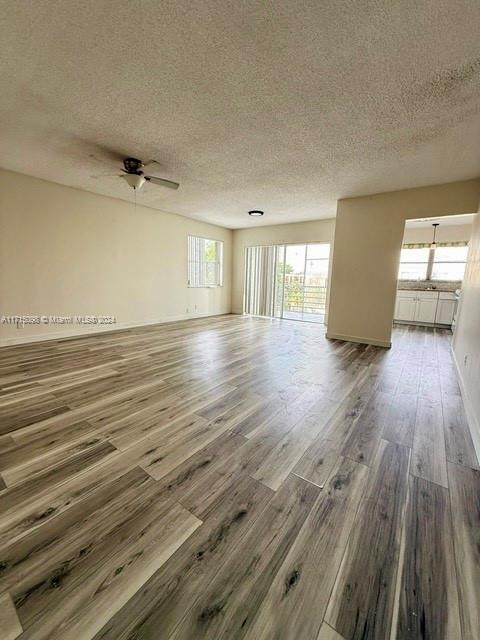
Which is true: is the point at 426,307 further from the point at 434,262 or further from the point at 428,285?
the point at 434,262

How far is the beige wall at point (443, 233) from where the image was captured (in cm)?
619

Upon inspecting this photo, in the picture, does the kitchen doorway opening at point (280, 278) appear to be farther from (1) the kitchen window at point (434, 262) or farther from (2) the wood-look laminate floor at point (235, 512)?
(2) the wood-look laminate floor at point (235, 512)

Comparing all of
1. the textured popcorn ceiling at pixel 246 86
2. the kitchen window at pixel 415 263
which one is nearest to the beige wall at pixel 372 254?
the textured popcorn ceiling at pixel 246 86

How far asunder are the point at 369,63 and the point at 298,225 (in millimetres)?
4992

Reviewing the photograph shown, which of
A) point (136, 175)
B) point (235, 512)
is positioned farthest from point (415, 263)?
point (235, 512)

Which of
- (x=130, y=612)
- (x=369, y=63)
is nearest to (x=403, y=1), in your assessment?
(x=369, y=63)

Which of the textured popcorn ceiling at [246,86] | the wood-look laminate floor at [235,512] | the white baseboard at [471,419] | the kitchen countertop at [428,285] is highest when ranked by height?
the textured popcorn ceiling at [246,86]

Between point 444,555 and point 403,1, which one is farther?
point 403,1

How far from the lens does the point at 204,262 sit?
7375 mm

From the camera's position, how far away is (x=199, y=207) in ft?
18.1

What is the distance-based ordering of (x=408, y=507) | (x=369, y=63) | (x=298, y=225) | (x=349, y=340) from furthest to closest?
(x=298, y=225)
(x=349, y=340)
(x=369, y=63)
(x=408, y=507)

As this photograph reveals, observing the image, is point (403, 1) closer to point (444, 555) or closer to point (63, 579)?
point (444, 555)

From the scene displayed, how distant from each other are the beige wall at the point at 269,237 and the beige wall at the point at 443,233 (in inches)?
82.6

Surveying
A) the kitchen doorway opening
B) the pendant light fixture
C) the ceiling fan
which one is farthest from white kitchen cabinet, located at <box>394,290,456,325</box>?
the ceiling fan
